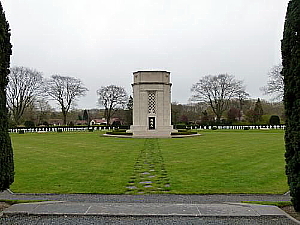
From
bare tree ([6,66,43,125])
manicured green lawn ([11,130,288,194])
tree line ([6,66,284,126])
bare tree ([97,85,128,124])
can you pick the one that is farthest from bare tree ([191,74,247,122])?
manicured green lawn ([11,130,288,194])

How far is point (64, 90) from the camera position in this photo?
52.4 meters

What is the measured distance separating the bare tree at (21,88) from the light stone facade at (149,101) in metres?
23.2

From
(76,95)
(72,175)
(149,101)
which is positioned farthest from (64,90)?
(72,175)

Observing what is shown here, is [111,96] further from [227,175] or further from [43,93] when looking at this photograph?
[227,175]

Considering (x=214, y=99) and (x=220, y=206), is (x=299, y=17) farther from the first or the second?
(x=214, y=99)

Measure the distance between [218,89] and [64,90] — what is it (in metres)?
28.5

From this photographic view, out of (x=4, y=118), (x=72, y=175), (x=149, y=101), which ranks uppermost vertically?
(x=149, y=101)

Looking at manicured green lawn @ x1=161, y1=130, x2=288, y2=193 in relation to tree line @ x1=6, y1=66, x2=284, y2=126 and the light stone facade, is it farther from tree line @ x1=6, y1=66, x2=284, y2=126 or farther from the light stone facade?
tree line @ x1=6, y1=66, x2=284, y2=126

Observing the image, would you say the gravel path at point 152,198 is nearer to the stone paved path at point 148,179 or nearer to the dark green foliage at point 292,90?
the stone paved path at point 148,179

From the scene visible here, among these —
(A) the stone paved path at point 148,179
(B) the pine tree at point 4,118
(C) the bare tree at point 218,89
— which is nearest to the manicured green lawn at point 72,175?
(A) the stone paved path at point 148,179

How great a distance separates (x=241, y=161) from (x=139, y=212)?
27.5 ft

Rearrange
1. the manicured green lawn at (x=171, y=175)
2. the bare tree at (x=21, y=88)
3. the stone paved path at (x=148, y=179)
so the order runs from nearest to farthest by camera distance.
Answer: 1. the stone paved path at (x=148, y=179)
2. the manicured green lawn at (x=171, y=175)
3. the bare tree at (x=21, y=88)

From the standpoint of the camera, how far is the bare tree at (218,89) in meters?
53.7

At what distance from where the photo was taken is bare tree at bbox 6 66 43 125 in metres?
46.1
